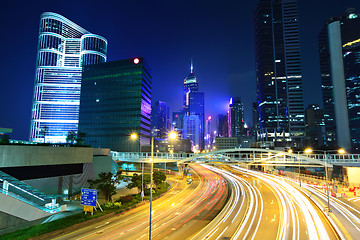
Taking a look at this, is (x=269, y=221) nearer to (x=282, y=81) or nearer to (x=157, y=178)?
(x=157, y=178)

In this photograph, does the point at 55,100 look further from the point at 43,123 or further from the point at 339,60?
the point at 339,60

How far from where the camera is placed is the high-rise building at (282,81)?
18112 centimetres

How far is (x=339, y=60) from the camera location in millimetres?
153125

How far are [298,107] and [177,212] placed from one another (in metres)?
187

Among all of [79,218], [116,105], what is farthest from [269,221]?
[116,105]

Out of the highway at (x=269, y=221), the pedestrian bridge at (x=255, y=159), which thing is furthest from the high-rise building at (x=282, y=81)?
the highway at (x=269, y=221)

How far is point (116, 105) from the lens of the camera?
398ft

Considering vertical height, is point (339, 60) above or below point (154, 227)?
above

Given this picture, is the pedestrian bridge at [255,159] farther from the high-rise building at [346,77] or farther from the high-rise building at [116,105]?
the high-rise building at [346,77]

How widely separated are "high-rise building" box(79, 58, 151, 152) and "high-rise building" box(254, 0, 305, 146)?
11751cm

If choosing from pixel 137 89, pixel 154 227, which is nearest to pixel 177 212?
pixel 154 227

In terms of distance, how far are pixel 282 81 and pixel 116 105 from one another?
147169mm

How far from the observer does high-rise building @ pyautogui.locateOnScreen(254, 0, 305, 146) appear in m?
181

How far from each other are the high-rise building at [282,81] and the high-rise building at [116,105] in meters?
118
